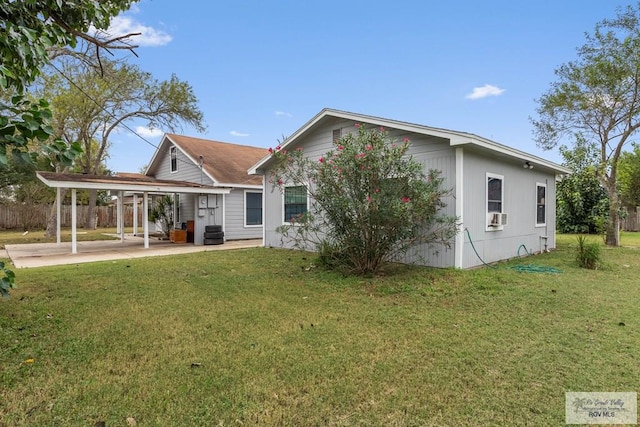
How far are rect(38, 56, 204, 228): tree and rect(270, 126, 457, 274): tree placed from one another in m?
14.1

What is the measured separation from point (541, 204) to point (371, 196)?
7784 millimetres

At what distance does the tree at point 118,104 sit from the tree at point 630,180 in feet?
89.0

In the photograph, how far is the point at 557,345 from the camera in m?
A: 3.48

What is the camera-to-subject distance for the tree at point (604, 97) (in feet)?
37.5

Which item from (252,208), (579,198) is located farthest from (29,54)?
(579,198)

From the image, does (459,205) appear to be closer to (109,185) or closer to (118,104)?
(109,185)

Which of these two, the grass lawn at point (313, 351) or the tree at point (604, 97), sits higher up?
the tree at point (604, 97)

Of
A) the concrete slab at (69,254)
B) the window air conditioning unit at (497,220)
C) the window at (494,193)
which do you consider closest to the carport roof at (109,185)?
the concrete slab at (69,254)

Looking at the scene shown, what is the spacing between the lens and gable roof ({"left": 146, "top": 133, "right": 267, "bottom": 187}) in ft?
46.4

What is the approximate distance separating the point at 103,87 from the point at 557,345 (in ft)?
65.8

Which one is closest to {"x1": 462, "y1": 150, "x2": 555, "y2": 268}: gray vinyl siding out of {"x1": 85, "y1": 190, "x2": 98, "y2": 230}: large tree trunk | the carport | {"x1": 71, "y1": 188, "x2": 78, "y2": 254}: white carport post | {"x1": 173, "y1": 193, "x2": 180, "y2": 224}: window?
the carport

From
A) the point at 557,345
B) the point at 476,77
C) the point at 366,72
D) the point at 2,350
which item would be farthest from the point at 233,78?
the point at 557,345

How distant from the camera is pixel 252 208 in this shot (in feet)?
48.9

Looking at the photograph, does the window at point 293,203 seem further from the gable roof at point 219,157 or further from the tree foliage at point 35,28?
the tree foliage at point 35,28
